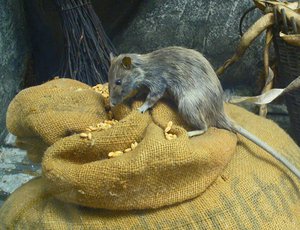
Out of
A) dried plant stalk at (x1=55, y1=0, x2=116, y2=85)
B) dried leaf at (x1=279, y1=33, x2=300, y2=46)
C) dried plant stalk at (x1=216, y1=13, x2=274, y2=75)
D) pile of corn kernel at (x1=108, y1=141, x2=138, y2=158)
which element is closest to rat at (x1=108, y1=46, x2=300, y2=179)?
pile of corn kernel at (x1=108, y1=141, x2=138, y2=158)

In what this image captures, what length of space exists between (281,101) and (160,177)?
1465 millimetres

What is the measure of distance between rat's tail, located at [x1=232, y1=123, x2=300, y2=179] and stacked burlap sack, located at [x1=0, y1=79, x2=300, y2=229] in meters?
0.03

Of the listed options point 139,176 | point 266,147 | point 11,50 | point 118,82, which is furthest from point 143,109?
point 11,50

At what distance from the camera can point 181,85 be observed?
159cm

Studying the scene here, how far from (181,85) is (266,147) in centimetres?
35

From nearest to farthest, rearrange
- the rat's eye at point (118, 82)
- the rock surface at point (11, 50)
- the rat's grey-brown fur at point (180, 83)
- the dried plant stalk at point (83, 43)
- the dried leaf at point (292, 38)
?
the rat's grey-brown fur at point (180, 83) → the rat's eye at point (118, 82) → the dried leaf at point (292, 38) → the dried plant stalk at point (83, 43) → the rock surface at point (11, 50)

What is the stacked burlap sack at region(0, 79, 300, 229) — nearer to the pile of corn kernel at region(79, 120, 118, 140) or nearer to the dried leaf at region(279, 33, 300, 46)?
the pile of corn kernel at region(79, 120, 118, 140)

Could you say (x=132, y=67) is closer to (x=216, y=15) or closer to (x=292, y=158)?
(x=292, y=158)

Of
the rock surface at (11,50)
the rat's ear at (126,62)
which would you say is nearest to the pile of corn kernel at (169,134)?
the rat's ear at (126,62)

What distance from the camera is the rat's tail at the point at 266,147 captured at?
1.65 m

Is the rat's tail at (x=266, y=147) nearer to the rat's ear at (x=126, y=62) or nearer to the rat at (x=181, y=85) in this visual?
the rat at (x=181, y=85)

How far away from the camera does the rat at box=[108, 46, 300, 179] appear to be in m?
1.58

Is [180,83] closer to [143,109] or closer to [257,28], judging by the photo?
[143,109]

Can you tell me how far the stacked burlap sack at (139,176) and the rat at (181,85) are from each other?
4 cm
